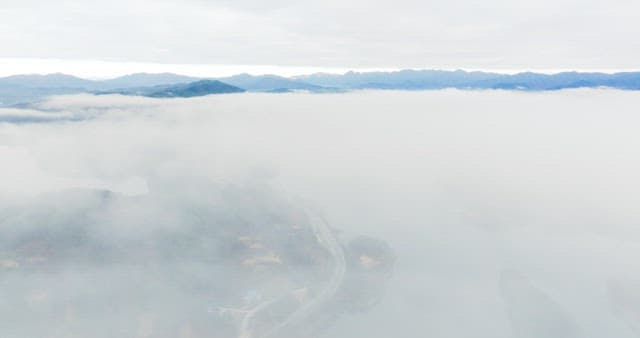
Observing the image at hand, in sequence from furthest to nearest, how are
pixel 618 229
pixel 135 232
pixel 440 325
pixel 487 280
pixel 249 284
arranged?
pixel 618 229 → pixel 135 232 → pixel 487 280 → pixel 249 284 → pixel 440 325

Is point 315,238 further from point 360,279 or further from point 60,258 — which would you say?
point 60,258

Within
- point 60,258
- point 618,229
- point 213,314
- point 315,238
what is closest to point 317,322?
point 213,314

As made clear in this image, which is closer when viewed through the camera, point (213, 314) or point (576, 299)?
point (213, 314)

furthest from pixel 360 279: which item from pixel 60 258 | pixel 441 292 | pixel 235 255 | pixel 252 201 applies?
pixel 60 258

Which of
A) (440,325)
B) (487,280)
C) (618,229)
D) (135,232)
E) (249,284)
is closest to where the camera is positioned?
(440,325)

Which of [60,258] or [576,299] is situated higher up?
[60,258]

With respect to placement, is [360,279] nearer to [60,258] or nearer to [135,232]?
[135,232]
